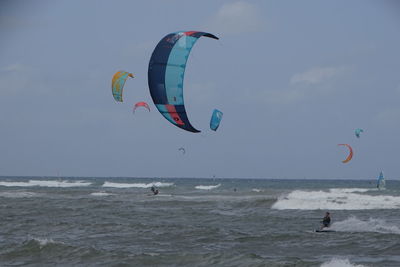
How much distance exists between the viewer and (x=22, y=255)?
17109 millimetres

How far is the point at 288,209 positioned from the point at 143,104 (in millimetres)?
8531

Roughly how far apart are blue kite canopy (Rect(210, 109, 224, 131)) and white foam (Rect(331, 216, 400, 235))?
9225 mm

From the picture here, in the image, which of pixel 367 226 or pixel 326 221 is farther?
pixel 367 226

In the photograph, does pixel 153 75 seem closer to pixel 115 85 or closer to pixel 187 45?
pixel 187 45

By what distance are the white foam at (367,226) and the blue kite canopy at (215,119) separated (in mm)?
9225

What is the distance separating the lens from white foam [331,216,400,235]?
22.3 meters

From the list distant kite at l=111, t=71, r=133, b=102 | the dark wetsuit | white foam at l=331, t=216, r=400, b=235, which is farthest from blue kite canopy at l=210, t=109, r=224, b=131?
the dark wetsuit

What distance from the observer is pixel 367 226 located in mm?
23781

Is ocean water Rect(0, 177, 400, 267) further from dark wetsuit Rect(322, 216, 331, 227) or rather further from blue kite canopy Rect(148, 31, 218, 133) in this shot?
blue kite canopy Rect(148, 31, 218, 133)

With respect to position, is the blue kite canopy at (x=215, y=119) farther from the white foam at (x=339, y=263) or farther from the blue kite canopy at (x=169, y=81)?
the white foam at (x=339, y=263)

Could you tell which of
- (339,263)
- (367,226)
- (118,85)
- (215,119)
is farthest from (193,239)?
(215,119)

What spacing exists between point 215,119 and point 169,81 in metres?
16.2

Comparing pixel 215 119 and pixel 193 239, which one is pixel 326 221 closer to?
pixel 193 239

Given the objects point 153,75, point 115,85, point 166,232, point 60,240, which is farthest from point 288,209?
point 153,75
